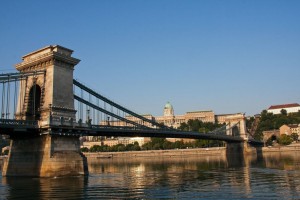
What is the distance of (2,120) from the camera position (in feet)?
102

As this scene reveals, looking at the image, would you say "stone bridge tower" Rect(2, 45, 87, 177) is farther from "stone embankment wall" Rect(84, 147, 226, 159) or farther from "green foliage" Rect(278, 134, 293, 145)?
"green foliage" Rect(278, 134, 293, 145)

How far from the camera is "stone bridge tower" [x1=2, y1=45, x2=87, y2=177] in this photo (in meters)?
34.5

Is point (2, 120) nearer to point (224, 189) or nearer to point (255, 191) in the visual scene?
point (224, 189)

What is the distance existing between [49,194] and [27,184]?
6.91m

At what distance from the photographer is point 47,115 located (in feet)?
117

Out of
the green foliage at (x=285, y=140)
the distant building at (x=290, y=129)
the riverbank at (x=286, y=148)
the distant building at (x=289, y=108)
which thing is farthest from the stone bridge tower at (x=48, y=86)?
the distant building at (x=289, y=108)

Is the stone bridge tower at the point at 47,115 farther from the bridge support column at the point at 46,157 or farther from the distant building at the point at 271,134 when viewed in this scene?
the distant building at the point at 271,134

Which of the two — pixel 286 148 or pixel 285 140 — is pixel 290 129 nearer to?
pixel 285 140

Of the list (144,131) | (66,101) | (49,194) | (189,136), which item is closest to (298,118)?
(189,136)

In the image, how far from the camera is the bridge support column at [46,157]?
34094mm

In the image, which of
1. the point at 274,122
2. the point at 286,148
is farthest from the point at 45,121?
the point at 274,122

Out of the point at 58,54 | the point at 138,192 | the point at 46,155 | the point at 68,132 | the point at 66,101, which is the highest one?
the point at 58,54

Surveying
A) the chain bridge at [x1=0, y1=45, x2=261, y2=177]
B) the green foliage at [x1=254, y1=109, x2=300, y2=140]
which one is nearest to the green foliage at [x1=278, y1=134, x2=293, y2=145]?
the green foliage at [x1=254, y1=109, x2=300, y2=140]

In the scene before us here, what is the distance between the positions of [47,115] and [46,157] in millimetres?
4283
